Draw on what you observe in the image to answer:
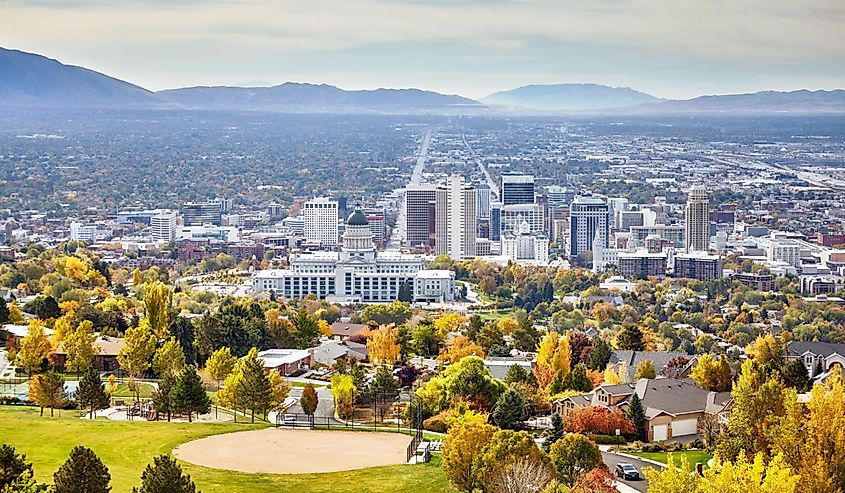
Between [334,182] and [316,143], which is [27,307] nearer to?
[334,182]

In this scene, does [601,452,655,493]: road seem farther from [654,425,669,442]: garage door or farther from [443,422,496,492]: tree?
[443,422,496,492]: tree

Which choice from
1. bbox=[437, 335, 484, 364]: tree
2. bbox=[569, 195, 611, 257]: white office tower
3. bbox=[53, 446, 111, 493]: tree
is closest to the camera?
bbox=[53, 446, 111, 493]: tree

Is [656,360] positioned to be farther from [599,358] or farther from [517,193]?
[517,193]

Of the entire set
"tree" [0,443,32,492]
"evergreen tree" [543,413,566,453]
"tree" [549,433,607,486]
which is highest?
"tree" [0,443,32,492]

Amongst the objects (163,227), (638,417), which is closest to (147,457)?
(638,417)

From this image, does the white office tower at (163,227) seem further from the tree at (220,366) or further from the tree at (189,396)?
the tree at (189,396)

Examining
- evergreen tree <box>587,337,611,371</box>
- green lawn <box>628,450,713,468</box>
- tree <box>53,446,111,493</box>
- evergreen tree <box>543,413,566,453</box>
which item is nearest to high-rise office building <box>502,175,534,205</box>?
evergreen tree <box>587,337,611,371</box>

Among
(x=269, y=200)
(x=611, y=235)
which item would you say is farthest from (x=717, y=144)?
(x=611, y=235)
